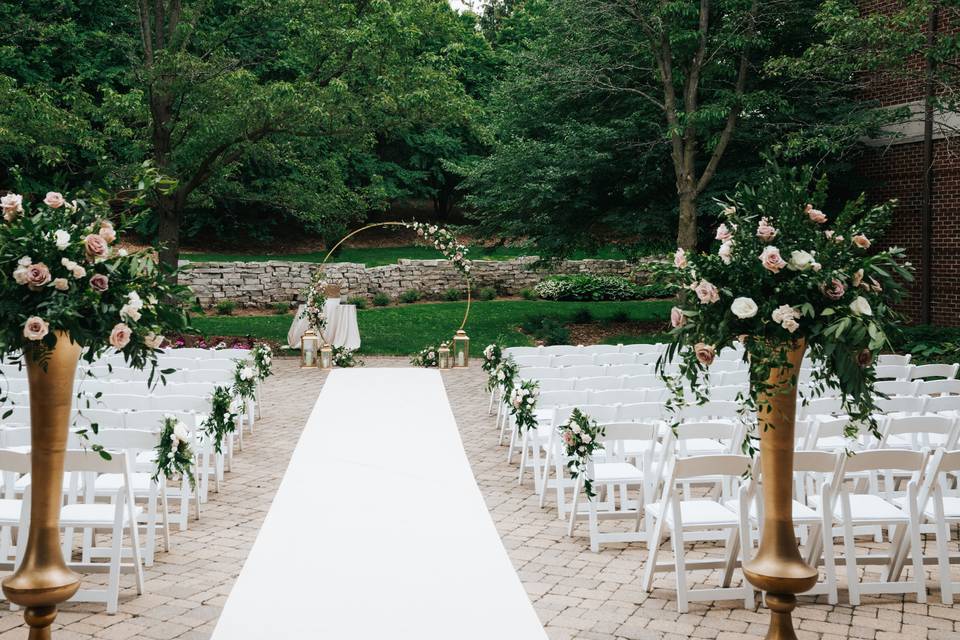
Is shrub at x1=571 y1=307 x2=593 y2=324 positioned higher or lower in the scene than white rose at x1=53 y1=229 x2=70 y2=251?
lower

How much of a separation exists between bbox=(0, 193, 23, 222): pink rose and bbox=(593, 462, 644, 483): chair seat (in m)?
4.12

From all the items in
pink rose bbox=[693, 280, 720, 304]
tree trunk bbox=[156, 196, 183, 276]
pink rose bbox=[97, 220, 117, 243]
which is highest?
tree trunk bbox=[156, 196, 183, 276]

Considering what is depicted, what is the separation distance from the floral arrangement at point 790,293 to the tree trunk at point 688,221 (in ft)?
44.9

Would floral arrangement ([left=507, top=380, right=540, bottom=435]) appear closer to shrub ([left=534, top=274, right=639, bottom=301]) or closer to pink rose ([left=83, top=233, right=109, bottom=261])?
pink rose ([left=83, top=233, right=109, bottom=261])

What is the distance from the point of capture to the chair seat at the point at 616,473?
631 centimetres

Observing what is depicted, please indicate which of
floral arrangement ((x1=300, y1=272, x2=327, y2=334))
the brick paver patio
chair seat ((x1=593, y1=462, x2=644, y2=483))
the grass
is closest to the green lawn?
floral arrangement ((x1=300, y1=272, x2=327, y2=334))

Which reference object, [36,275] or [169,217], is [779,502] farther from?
[169,217]

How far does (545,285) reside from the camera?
2742cm

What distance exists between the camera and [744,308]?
3756 mm

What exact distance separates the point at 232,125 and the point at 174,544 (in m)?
11.8

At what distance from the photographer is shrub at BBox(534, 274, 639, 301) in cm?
2692

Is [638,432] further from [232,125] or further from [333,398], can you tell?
[232,125]

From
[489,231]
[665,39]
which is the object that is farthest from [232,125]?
[665,39]

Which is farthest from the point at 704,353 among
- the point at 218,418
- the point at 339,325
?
the point at 339,325
